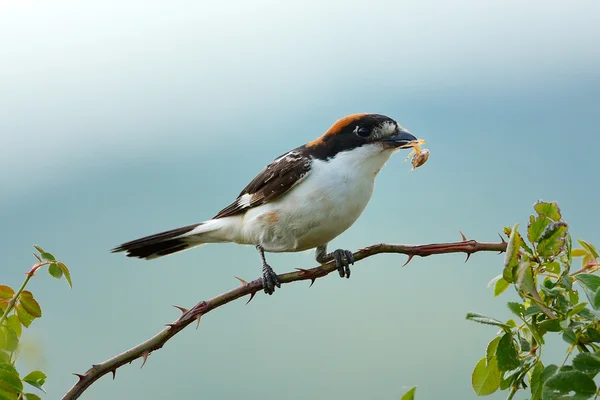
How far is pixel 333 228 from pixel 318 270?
131 cm

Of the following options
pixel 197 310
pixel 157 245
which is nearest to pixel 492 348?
pixel 197 310

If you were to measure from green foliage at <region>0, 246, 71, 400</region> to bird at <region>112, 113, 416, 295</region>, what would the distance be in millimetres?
1659

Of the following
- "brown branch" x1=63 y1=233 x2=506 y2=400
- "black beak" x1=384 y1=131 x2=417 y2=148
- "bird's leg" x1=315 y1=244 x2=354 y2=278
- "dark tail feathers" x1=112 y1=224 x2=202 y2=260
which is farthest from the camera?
"dark tail feathers" x1=112 y1=224 x2=202 y2=260

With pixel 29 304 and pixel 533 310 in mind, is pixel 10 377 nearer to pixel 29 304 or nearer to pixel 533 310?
pixel 29 304

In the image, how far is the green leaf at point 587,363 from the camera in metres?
1.83

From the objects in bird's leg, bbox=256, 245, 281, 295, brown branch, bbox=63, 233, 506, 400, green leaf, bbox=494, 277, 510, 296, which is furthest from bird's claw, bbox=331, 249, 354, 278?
green leaf, bbox=494, 277, 510, 296

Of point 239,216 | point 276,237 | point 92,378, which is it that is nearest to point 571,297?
point 92,378

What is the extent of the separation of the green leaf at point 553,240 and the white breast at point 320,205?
2178 mm

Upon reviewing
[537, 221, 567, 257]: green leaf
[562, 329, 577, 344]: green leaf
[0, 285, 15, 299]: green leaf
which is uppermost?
[0, 285, 15, 299]: green leaf

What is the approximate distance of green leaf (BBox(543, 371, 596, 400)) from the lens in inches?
70.7

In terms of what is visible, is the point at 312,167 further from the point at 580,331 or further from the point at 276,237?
the point at 580,331

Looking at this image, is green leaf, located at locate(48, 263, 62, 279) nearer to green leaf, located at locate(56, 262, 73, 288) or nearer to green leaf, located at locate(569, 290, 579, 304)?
green leaf, located at locate(56, 262, 73, 288)

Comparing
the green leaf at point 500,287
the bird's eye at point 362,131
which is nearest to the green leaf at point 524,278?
the green leaf at point 500,287

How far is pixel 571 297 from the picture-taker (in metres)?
2.06
